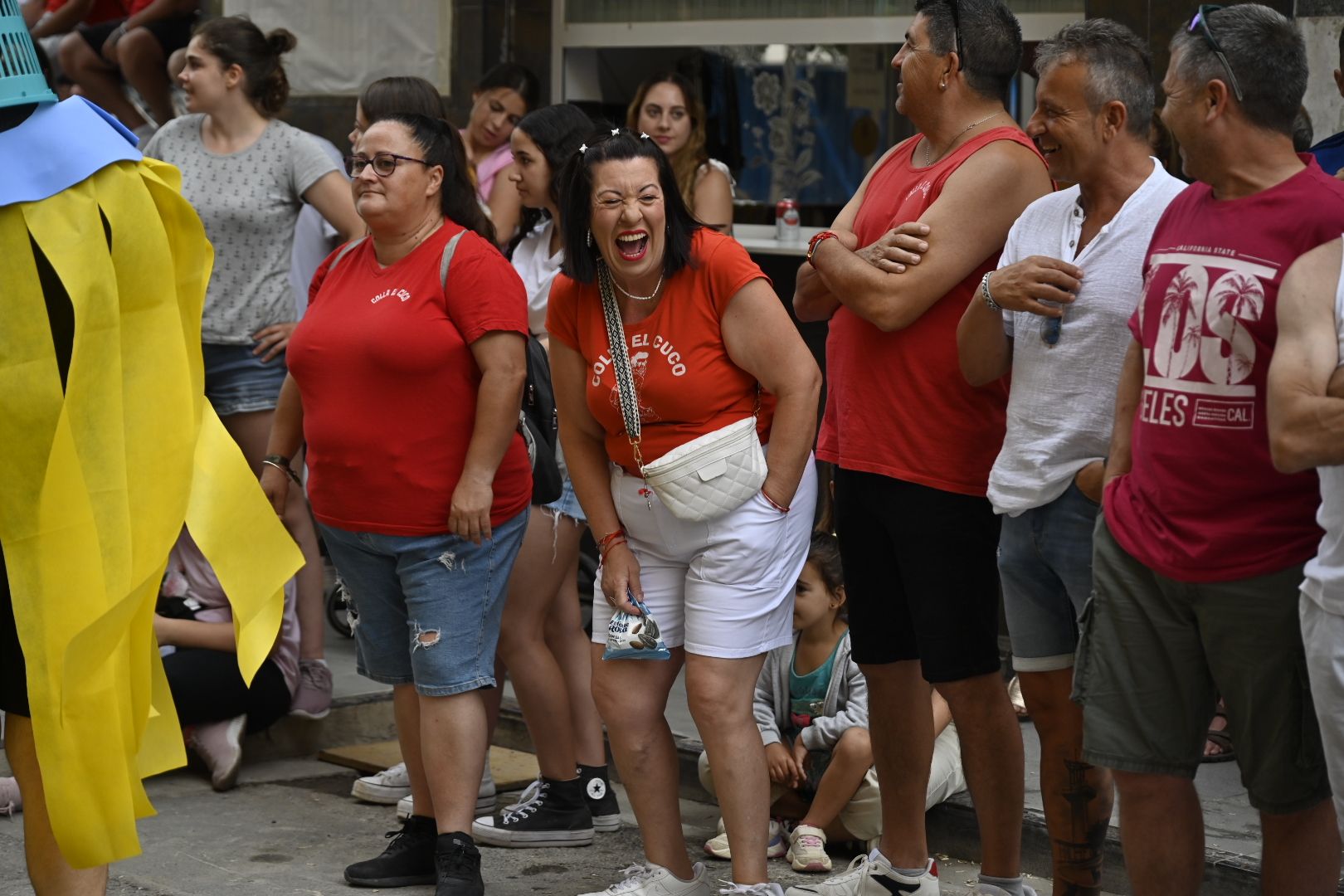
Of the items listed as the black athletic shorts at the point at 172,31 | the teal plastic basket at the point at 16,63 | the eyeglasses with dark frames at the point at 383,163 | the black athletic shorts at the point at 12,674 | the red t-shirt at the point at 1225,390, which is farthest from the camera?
the black athletic shorts at the point at 172,31

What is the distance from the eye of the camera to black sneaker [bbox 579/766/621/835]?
213 inches

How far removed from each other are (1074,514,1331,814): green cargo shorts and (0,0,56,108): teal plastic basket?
2.26 meters

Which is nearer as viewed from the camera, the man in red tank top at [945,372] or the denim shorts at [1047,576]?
the denim shorts at [1047,576]

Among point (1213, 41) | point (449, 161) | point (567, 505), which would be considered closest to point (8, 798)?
point (567, 505)

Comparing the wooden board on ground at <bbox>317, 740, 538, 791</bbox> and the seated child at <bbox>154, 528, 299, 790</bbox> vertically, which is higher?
the seated child at <bbox>154, 528, 299, 790</bbox>

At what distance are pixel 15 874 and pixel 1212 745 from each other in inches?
137

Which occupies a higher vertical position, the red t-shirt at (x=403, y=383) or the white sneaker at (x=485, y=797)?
the red t-shirt at (x=403, y=383)

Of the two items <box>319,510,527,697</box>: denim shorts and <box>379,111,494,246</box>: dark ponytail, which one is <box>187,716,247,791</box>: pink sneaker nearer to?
<box>319,510,527,697</box>: denim shorts

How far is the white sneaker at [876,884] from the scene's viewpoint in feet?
14.6

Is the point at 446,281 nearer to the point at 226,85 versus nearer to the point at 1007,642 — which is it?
the point at 226,85

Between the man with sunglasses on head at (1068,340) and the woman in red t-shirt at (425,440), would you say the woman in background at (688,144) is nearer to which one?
Result: the woman in red t-shirt at (425,440)

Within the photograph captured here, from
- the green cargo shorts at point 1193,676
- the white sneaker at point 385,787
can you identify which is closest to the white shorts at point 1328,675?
the green cargo shorts at point 1193,676

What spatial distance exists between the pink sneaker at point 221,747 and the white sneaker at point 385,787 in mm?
425

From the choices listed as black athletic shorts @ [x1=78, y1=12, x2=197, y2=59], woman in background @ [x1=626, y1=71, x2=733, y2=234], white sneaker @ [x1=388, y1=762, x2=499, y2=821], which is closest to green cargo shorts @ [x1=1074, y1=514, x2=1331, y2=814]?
white sneaker @ [x1=388, y1=762, x2=499, y2=821]
